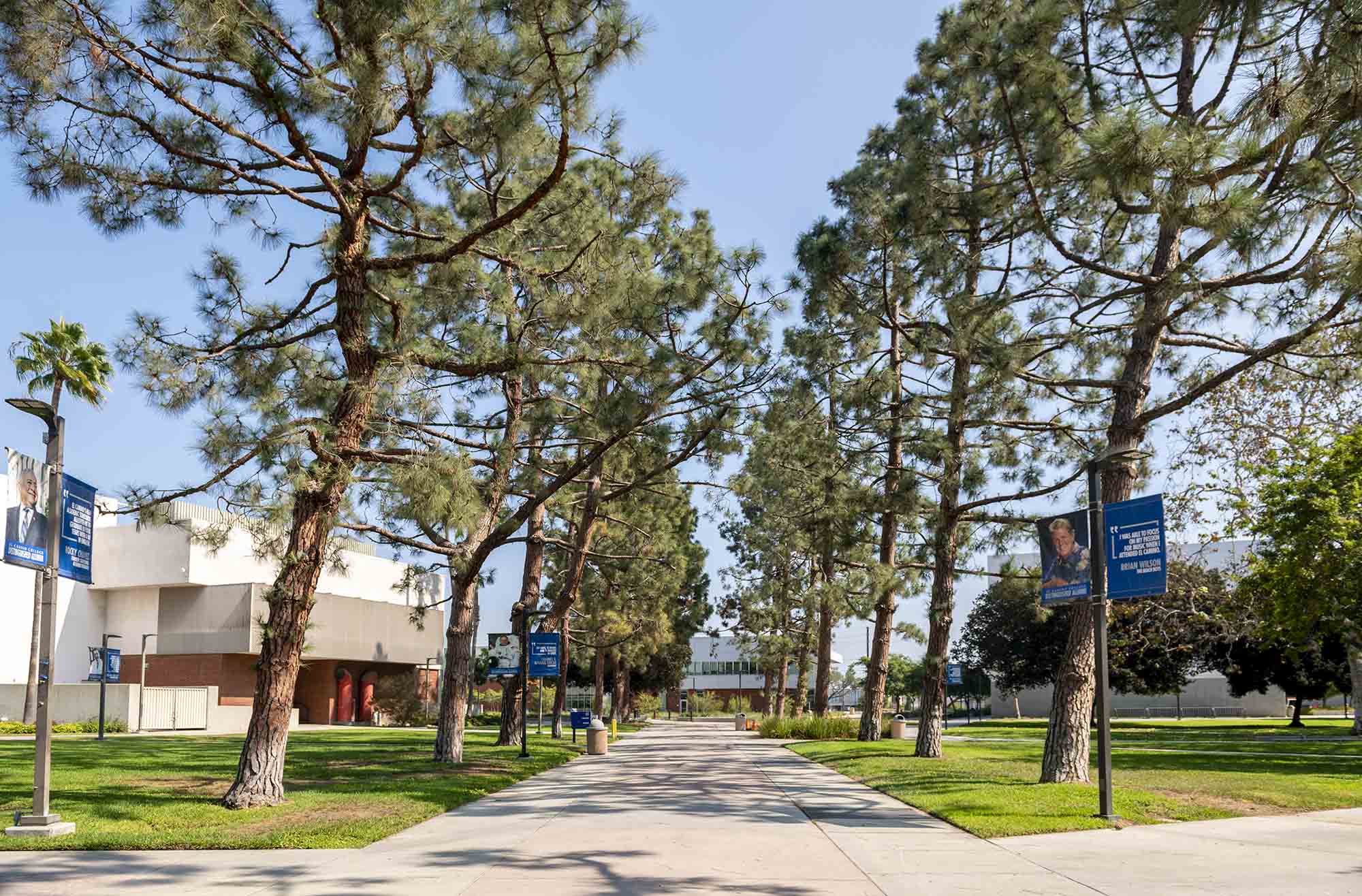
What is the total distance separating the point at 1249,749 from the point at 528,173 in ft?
76.5

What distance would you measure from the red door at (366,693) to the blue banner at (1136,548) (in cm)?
5192

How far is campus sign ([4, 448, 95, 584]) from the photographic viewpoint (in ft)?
35.6

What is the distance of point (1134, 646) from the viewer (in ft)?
151

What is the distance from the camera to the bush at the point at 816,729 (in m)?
35.0

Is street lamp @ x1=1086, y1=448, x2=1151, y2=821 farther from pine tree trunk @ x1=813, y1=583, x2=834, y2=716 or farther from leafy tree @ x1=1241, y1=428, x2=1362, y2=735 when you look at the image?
pine tree trunk @ x1=813, y1=583, x2=834, y2=716

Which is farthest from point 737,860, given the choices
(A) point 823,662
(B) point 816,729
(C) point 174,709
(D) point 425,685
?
(D) point 425,685

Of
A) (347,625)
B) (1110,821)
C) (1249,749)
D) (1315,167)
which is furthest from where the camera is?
(347,625)

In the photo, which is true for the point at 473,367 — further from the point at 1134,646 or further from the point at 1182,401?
the point at 1134,646

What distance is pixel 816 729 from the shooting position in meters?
35.7

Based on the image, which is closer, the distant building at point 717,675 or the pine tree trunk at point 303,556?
the pine tree trunk at point 303,556

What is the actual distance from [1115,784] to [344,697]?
48.8 meters

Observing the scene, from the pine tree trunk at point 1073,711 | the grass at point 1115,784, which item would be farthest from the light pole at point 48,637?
the pine tree trunk at point 1073,711

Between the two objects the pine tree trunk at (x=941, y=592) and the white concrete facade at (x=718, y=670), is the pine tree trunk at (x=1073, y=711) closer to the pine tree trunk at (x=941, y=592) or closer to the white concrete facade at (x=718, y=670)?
the pine tree trunk at (x=941, y=592)

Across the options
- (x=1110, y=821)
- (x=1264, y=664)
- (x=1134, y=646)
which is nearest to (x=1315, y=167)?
(x=1110, y=821)
